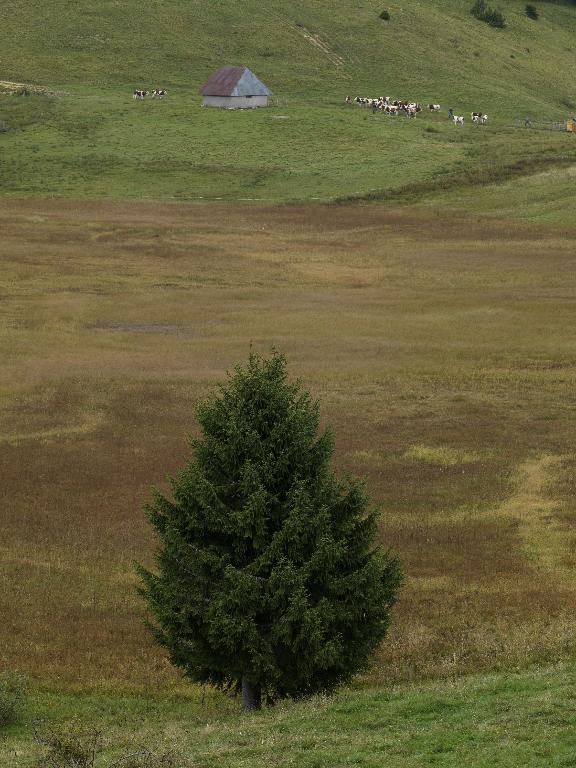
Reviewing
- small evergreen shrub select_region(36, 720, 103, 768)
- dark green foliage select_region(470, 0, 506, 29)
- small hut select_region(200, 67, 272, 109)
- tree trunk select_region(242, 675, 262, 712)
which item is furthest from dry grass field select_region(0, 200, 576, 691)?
dark green foliage select_region(470, 0, 506, 29)

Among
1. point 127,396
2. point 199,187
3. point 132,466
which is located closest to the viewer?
point 132,466

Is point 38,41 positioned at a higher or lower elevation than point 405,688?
higher

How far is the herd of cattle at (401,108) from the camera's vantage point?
137 metres

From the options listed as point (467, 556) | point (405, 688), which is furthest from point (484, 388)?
point (405, 688)

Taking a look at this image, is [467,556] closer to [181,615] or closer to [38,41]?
[181,615]

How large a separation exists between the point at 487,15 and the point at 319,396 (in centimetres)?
15638

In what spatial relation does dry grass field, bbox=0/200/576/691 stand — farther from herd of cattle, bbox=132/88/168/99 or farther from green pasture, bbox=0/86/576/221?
herd of cattle, bbox=132/88/168/99

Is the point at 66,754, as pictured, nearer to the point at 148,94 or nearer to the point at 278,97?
the point at 148,94

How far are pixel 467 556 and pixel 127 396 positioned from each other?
63.1 ft

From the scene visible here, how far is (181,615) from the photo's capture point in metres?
20.4

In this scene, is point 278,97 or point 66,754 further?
point 278,97

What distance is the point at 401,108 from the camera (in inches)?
5448

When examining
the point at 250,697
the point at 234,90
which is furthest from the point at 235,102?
the point at 250,697

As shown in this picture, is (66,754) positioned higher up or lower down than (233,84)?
lower down
